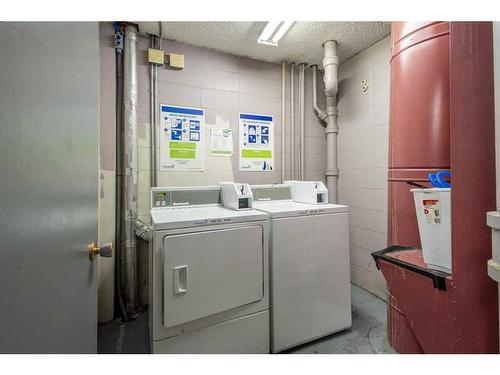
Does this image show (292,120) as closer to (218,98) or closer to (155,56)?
(218,98)

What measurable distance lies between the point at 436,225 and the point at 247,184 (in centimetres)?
121

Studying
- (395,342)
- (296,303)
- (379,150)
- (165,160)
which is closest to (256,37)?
(165,160)

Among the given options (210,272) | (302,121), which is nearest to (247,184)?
(210,272)

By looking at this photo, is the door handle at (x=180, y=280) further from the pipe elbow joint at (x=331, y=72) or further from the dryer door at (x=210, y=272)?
the pipe elbow joint at (x=331, y=72)

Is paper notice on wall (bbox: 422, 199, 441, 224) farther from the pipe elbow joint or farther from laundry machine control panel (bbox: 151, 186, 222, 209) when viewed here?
the pipe elbow joint

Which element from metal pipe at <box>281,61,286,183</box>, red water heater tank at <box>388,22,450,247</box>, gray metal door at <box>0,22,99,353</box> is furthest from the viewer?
metal pipe at <box>281,61,286,183</box>

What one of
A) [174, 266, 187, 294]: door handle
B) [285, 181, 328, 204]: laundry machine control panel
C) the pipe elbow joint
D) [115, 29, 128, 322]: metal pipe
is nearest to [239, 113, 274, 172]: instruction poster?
[285, 181, 328, 204]: laundry machine control panel

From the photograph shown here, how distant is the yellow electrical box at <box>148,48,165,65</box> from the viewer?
215 cm

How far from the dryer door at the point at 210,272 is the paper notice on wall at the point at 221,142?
1.14m

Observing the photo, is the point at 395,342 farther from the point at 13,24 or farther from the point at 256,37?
the point at 256,37

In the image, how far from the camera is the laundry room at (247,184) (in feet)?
1.90

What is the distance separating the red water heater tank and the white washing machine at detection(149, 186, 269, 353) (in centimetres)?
86

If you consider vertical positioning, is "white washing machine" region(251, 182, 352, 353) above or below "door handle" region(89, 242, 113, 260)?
below

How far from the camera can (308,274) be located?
1726mm
